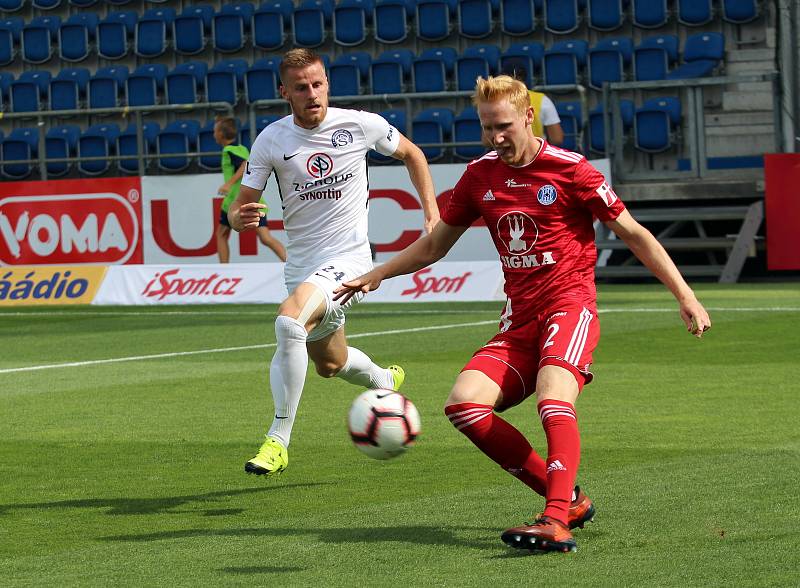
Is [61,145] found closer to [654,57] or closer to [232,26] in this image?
[232,26]

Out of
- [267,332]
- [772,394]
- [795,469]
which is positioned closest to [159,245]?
[267,332]

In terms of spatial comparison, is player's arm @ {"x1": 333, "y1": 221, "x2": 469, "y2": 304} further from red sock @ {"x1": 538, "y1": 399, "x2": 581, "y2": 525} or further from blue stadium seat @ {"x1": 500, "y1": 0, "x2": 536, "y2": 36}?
blue stadium seat @ {"x1": 500, "y1": 0, "x2": 536, "y2": 36}

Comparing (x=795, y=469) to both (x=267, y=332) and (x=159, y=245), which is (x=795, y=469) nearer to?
(x=267, y=332)

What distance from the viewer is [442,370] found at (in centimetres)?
1226

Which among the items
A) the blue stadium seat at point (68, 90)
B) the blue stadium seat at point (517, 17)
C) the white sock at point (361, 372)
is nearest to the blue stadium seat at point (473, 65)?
the blue stadium seat at point (517, 17)

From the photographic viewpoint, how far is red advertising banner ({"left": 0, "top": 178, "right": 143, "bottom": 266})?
23281 millimetres

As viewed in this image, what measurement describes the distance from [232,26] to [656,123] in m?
9.11

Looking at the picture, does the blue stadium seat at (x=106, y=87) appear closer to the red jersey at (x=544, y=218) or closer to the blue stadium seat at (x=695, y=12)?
the blue stadium seat at (x=695, y=12)

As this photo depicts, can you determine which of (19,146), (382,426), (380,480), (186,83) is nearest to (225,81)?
(186,83)

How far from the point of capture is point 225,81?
26.5 m

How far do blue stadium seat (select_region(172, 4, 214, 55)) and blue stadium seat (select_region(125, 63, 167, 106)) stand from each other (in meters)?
0.76

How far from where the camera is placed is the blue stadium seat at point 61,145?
26219 mm

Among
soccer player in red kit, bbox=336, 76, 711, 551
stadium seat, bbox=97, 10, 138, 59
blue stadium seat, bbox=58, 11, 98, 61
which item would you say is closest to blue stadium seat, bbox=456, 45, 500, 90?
stadium seat, bbox=97, 10, 138, 59

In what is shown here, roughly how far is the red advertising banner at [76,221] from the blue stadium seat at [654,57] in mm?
8102
